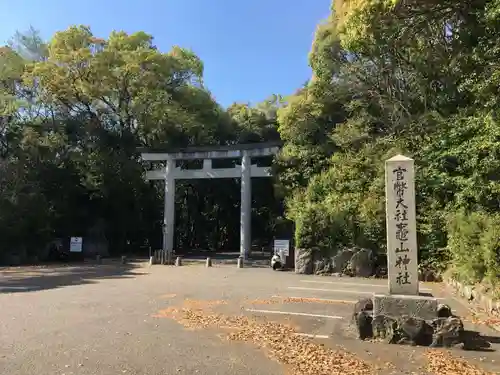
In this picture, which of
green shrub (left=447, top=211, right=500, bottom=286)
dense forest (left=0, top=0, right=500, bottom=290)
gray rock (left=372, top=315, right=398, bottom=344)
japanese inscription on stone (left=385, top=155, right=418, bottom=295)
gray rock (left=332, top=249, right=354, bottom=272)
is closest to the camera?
gray rock (left=372, top=315, right=398, bottom=344)

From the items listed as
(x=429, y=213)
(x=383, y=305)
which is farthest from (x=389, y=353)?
(x=429, y=213)

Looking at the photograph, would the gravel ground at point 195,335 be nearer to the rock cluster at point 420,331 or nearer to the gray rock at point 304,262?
the rock cluster at point 420,331

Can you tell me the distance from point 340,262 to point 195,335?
9827 millimetres

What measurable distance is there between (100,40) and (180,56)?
468 centimetres

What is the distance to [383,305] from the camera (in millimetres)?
6309

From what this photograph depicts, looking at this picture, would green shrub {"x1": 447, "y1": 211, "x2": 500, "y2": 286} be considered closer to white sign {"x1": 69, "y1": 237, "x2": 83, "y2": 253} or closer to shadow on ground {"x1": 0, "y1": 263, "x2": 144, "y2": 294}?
shadow on ground {"x1": 0, "y1": 263, "x2": 144, "y2": 294}

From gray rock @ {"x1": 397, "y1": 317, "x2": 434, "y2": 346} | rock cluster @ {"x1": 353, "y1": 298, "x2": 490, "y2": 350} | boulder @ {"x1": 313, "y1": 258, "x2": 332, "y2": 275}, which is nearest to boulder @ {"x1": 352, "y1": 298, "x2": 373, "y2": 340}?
rock cluster @ {"x1": 353, "y1": 298, "x2": 490, "y2": 350}

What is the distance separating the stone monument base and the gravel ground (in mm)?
586

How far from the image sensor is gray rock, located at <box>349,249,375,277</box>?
1481cm

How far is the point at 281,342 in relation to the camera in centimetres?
591

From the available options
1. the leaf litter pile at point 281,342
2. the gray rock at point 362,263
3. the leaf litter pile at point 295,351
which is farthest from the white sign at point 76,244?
the leaf litter pile at point 295,351

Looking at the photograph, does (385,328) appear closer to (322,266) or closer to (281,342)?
(281,342)

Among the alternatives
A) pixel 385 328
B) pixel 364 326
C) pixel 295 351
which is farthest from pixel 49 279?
pixel 385 328

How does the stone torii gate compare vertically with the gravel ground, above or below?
above
